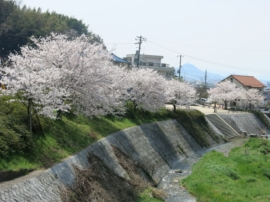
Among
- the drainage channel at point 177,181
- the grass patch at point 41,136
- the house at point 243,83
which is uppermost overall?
the house at point 243,83

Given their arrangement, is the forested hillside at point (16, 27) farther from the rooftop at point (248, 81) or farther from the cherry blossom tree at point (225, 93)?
the rooftop at point (248, 81)

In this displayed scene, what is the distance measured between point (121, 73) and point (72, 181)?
20.0m

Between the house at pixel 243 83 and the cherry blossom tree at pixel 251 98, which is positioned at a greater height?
the house at pixel 243 83

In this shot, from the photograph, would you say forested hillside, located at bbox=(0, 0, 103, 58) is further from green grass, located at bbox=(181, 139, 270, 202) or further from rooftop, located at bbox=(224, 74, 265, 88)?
rooftop, located at bbox=(224, 74, 265, 88)

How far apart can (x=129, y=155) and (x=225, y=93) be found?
54.4m

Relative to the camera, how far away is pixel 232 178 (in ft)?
87.1

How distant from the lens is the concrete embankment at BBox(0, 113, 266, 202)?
44.1 feet

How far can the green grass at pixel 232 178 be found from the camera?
2228cm

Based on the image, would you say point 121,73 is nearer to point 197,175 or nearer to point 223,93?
point 197,175

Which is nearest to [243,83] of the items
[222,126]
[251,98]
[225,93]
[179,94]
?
[251,98]

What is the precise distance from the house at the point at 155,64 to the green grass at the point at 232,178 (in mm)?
45976

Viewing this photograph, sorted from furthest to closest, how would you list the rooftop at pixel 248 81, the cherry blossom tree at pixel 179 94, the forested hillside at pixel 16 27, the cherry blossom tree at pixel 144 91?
the rooftop at pixel 248 81 < the forested hillside at pixel 16 27 < the cherry blossom tree at pixel 179 94 < the cherry blossom tree at pixel 144 91

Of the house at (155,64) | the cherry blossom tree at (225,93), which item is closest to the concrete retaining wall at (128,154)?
the cherry blossom tree at (225,93)

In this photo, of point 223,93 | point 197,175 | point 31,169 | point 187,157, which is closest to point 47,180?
point 31,169
